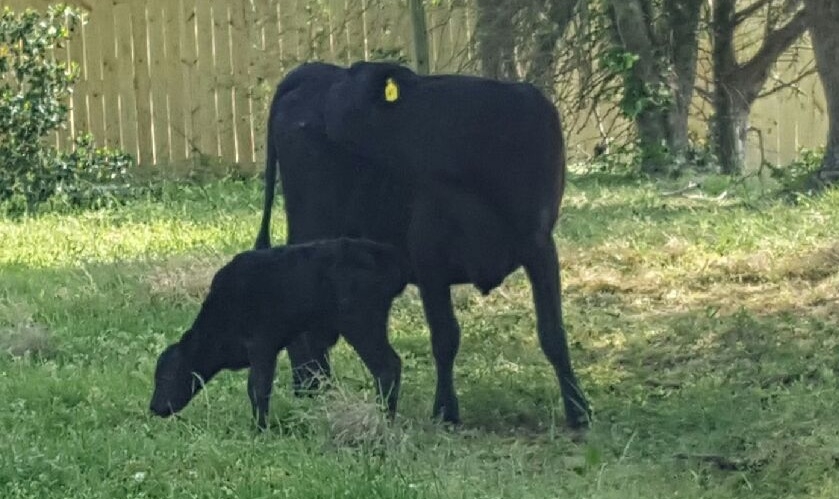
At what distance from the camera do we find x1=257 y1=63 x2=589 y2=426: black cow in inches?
231

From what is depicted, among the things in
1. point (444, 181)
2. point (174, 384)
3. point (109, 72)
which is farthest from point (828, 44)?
point (109, 72)

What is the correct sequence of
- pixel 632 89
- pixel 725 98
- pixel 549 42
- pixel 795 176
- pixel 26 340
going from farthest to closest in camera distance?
pixel 725 98 → pixel 632 89 → pixel 549 42 → pixel 795 176 → pixel 26 340

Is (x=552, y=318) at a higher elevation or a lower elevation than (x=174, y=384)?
higher

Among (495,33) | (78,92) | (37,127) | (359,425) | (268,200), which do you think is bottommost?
(359,425)

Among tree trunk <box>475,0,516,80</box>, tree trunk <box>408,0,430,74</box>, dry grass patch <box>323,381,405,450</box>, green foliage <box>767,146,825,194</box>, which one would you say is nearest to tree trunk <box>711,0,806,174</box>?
green foliage <box>767,146,825,194</box>

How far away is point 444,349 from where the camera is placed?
20.2 ft

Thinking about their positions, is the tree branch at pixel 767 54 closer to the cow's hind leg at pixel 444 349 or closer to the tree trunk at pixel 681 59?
the tree trunk at pixel 681 59

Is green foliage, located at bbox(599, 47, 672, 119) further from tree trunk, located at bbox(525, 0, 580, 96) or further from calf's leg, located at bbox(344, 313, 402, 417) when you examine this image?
calf's leg, located at bbox(344, 313, 402, 417)

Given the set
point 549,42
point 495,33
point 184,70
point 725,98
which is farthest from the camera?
point 184,70

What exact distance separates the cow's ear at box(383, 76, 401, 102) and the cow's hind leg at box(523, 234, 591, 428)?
0.79m

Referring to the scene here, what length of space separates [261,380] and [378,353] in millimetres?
438

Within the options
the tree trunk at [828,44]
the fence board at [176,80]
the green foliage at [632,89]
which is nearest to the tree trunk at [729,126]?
the green foliage at [632,89]

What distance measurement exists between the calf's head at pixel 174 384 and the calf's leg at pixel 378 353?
2.05 ft

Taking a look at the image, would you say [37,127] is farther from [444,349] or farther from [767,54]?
[444,349]
